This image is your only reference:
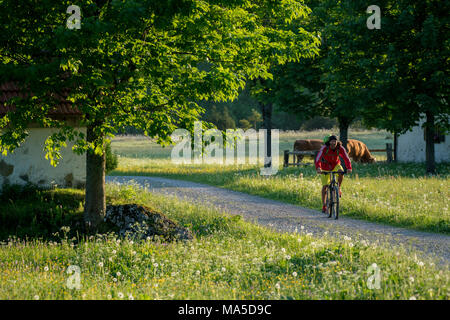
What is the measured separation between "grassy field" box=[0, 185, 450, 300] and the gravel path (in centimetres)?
88

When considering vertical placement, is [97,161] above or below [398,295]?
above

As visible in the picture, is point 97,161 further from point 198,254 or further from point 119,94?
point 198,254

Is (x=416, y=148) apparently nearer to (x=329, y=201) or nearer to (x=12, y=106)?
(x=329, y=201)

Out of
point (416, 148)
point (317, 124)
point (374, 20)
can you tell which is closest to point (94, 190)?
point (374, 20)

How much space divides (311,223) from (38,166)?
850 centimetres

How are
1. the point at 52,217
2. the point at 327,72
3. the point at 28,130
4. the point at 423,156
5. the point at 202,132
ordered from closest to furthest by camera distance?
1. the point at 202,132
2. the point at 52,217
3. the point at 28,130
4. the point at 327,72
5. the point at 423,156

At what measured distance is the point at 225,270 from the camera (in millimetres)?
6949

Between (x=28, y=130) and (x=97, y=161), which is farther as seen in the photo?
(x=28, y=130)

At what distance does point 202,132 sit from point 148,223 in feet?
8.64

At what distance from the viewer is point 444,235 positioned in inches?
416

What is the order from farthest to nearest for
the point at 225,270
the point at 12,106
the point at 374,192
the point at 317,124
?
1. the point at 317,124
2. the point at 374,192
3. the point at 12,106
4. the point at 225,270

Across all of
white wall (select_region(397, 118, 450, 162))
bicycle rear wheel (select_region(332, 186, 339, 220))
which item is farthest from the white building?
white wall (select_region(397, 118, 450, 162))

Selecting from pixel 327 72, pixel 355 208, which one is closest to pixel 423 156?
pixel 327 72

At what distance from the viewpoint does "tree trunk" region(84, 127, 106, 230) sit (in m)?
→ 11.4
